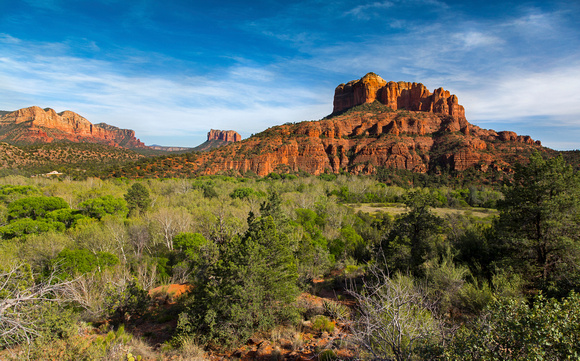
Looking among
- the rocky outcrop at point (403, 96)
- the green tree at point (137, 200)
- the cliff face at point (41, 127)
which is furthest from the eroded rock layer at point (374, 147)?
the cliff face at point (41, 127)

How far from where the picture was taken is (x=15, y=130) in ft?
369

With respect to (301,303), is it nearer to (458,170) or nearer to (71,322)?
(71,322)

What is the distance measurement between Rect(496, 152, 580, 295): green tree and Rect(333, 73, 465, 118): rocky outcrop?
397 ft

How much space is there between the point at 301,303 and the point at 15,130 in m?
164

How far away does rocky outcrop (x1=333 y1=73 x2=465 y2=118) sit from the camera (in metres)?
117

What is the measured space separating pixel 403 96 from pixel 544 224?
460ft

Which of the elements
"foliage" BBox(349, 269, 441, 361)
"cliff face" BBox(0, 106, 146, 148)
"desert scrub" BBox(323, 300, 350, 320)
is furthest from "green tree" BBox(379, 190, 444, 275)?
"cliff face" BBox(0, 106, 146, 148)

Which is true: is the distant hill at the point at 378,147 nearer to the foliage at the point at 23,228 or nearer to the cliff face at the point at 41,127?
the foliage at the point at 23,228

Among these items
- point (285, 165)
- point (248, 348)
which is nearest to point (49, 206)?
point (248, 348)

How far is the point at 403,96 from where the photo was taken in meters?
132

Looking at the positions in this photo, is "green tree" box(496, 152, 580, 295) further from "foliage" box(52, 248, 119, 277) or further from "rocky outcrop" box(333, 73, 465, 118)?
"rocky outcrop" box(333, 73, 465, 118)

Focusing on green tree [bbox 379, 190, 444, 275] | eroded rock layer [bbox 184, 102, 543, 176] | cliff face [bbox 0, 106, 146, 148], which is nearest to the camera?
green tree [bbox 379, 190, 444, 275]

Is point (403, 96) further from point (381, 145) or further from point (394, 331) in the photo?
point (394, 331)

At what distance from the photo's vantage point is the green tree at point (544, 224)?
9.54 m
